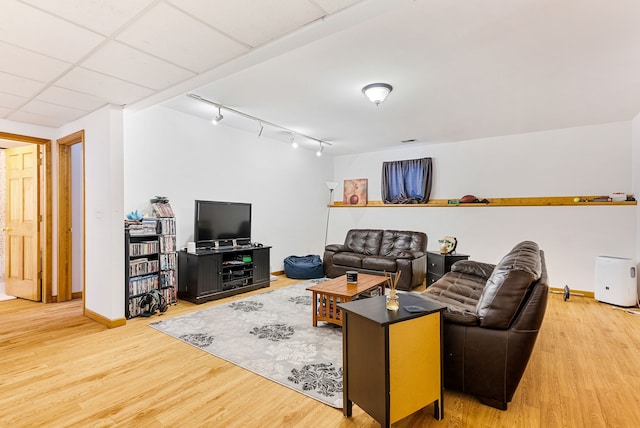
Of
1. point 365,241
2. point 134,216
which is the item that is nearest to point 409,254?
point 365,241

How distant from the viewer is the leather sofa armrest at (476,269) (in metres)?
3.76

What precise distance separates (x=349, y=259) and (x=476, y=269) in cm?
224

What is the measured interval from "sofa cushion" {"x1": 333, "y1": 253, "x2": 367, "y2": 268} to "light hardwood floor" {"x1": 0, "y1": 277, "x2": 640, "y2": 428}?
9.28 ft

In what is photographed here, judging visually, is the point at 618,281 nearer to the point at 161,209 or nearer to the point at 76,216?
the point at 161,209

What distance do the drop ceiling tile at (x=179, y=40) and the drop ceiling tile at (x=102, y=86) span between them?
0.77 metres

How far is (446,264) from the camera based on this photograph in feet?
15.8

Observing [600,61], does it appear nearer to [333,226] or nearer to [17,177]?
[333,226]

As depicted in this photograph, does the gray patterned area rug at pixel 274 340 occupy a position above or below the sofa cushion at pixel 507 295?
below

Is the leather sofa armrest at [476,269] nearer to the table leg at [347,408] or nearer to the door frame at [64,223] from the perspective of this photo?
the table leg at [347,408]

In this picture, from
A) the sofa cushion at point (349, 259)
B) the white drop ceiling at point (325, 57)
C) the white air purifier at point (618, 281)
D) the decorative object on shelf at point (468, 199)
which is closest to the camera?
the white drop ceiling at point (325, 57)

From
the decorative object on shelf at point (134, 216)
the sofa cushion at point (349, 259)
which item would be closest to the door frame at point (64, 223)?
the decorative object on shelf at point (134, 216)

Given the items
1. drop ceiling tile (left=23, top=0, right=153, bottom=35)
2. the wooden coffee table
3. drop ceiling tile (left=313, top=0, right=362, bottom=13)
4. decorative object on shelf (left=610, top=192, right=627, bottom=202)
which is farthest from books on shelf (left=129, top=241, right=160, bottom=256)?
decorative object on shelf (left=610, top=192, right=627, bottom=202)

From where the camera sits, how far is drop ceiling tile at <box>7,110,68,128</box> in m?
3.68

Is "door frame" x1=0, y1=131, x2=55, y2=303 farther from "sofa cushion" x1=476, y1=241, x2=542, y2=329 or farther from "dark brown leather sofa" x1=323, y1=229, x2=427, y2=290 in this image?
"sofa cushion" x1=476, y1=241, x2=542, y2=329
